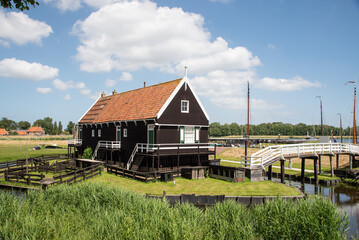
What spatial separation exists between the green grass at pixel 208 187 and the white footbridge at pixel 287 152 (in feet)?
6.75

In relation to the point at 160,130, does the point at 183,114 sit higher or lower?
higher

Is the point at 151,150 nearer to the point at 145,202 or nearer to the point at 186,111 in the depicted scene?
the point at 186,111

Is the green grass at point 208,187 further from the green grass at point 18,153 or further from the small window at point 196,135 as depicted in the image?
the green grass at point 18,153

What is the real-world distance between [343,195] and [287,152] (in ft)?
19.8

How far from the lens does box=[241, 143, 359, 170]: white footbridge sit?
24719mm

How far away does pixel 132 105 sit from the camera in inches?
1256

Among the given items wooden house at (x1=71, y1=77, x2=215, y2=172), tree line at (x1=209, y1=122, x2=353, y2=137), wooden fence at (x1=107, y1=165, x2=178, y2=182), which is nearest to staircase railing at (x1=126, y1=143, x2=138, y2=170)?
wooden house at (x1=71, y1=77, x2=215, y2=172)

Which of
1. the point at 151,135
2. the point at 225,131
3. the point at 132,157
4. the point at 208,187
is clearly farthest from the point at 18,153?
the point at 225,131

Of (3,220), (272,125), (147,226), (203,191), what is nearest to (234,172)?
(203,191)

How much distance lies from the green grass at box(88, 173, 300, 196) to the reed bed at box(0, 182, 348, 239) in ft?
18.8

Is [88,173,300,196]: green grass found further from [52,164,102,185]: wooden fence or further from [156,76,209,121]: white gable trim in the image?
[156,76,209,121]: white gable trim

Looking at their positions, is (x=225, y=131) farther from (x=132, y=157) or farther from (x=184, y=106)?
(x=132, y=157)

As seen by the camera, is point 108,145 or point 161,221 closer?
point 161,221

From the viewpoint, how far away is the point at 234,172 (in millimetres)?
23812
